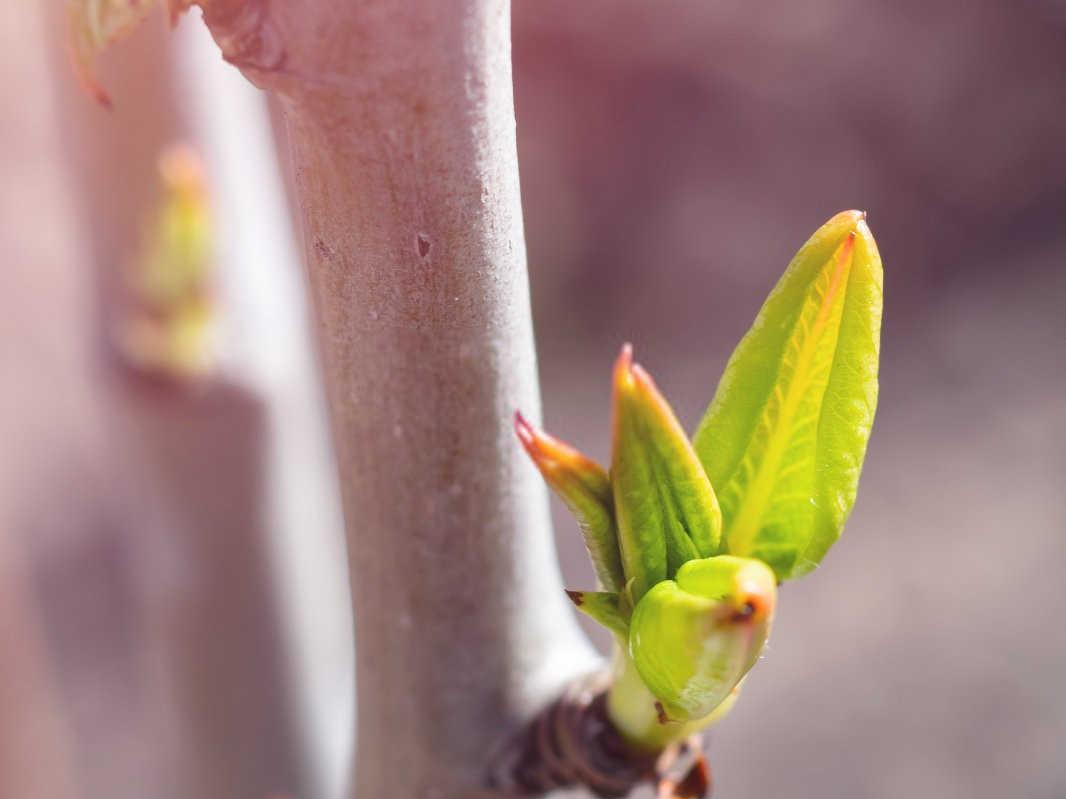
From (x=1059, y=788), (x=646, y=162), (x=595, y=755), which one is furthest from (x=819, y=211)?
(x=595, y=755)

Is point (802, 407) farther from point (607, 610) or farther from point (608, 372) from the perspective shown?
point (608, 372)

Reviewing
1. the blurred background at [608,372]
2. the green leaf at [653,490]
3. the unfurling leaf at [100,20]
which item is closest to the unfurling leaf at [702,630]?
the green leaf at [653,490]

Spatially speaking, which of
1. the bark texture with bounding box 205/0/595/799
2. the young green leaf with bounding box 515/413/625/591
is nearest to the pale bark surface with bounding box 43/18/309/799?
the bark texture with bounding box 205/0/595/799

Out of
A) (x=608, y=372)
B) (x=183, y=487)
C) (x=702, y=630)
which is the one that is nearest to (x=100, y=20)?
(x=702, y=630)

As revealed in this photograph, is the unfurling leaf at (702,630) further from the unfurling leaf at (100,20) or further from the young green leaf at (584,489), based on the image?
the unfurling leaf at (100,20)

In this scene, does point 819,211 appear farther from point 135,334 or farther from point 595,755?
point 595,755
